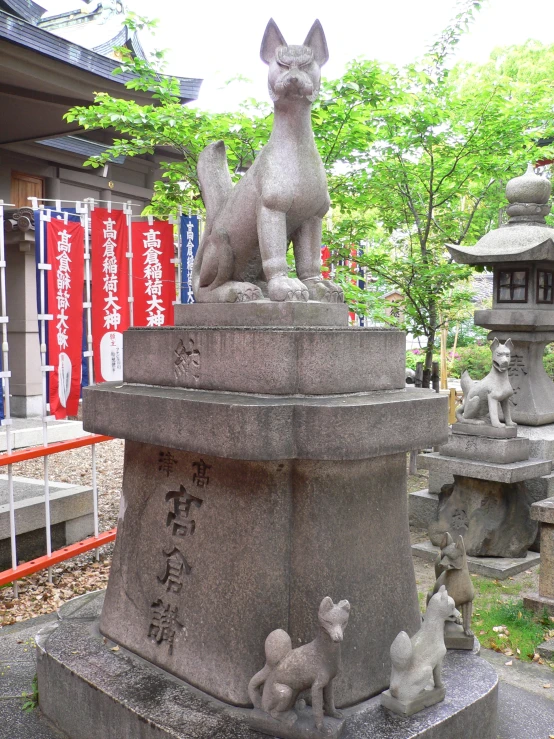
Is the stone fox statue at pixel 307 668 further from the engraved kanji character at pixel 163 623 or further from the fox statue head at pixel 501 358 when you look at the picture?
the fox statue head at pixel 501 358

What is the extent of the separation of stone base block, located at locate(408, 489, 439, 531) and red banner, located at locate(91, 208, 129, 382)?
3768 mm

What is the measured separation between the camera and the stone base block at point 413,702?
116 inches

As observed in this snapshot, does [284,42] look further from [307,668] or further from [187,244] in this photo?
[187,244]

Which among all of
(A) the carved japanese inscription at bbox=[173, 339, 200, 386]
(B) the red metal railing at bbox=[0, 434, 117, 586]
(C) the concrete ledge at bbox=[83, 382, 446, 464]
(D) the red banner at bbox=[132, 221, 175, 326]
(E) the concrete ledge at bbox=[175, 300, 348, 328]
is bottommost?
(B) the red metal railing at bbox=[0, 434, 117, 586]

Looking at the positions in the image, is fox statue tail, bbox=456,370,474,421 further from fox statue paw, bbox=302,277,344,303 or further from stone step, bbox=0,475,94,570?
fox statue paw, bbox=302,277,344,303

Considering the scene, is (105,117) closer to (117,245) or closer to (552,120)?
(117,245)

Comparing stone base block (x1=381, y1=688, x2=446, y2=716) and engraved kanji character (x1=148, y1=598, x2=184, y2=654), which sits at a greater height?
engraved kanji character (x1=148, y1=598, x2=184, y2=654)

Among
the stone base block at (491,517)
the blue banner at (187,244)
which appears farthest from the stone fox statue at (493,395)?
the blue banner at (187,244)

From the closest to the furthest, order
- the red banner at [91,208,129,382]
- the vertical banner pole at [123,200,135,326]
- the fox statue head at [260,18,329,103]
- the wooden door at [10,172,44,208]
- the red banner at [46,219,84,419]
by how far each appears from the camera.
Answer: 1. the fox statue head at [260,18,329,103]
2. the red banner at [46,219,84,419]
3. the red banner at [91,208,129,382]
4. the vertical banner pole at [123,200,135,326]
5. the wooden door at [10,172,44,208]

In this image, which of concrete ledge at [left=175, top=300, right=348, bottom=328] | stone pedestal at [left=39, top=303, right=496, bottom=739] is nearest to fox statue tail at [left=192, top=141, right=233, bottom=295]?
concrete ledge at [left=175, top=300, right=348, bottom=328]

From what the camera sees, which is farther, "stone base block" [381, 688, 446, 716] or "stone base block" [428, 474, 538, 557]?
"stone base block" [428, 474, 538, 557]

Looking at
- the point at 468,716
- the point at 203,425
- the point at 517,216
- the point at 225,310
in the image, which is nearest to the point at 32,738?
the point at 203,425

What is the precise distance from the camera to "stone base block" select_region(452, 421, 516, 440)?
711cm

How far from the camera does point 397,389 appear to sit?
3.49 meters
